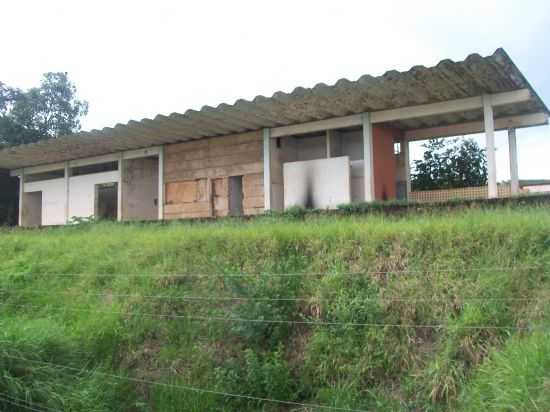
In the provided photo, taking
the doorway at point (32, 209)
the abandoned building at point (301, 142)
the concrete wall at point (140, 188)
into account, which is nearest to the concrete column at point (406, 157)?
the abandoned building at point (301, 142)

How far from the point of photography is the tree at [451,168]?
56.8ft

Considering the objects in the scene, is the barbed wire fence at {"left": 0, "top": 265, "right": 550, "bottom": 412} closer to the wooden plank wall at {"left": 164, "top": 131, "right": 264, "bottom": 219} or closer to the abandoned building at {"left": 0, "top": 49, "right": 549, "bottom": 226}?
the abandoned building at {"left": 0, "top": 49, "right": 549, "bottom": 226}

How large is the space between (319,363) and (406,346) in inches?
29.3

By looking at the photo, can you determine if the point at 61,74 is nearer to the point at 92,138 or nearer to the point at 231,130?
the point at 92,138

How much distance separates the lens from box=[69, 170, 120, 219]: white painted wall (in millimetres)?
17609

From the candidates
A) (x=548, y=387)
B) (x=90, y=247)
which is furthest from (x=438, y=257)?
(x=90, y=247)

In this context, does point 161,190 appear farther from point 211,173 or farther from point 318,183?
point 318,183

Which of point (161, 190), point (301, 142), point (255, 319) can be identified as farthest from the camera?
point (161, 190)

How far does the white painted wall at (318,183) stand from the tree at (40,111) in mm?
15651

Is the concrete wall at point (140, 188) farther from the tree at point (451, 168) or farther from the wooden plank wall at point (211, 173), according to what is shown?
the tree at point (451, 168)

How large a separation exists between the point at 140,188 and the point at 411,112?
10030mm

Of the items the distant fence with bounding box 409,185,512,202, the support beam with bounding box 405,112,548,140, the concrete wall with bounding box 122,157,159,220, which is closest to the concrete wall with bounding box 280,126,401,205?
the support beam with bounding box 405,112,548,140

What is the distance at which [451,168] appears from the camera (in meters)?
17.5

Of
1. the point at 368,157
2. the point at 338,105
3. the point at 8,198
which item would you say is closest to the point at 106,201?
the point at 8,198
